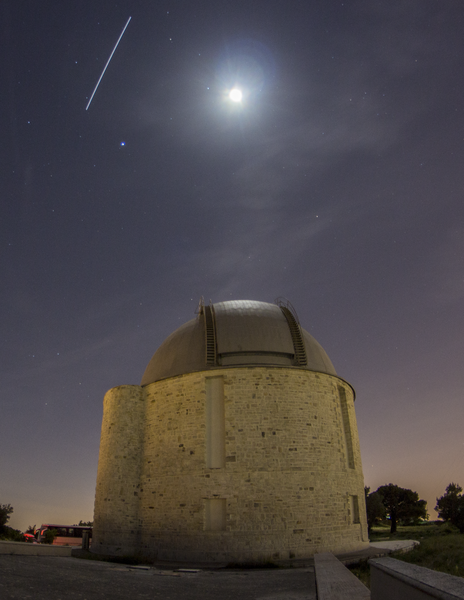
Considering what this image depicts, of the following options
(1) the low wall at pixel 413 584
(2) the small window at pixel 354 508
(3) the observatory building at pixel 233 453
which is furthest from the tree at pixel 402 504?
(1) the low wall at pixel 413 584

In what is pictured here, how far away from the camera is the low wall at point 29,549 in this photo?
43.4 ft

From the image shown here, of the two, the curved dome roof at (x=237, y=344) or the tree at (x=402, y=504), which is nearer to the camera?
the curved dome roof at (x=237, y=344)

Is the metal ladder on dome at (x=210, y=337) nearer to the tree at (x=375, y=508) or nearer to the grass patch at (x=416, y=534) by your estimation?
the grass patch at (x=416, y=534)

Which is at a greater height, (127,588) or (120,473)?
(120,473)

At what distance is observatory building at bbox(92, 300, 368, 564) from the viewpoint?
16641 mm

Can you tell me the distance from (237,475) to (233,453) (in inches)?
34.1

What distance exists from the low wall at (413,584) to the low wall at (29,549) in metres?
14.1

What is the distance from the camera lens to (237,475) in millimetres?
17062

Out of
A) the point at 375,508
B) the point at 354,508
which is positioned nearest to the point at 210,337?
the point at 354,508

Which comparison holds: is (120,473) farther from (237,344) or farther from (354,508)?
(354,508)

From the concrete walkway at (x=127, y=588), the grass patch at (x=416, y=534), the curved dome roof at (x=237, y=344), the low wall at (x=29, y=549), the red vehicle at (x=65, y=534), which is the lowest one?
the grass patch at (x=416, y=534)

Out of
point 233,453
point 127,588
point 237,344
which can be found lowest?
point 127,588

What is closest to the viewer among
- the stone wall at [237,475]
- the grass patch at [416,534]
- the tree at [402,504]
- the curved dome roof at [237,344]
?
the stone wall at [237,475]

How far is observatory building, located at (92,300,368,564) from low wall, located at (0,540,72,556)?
9.05ft
